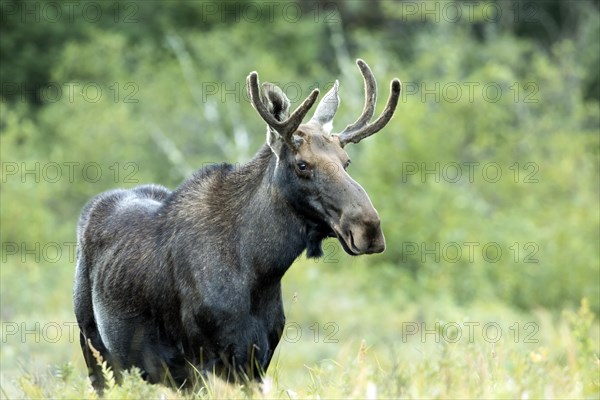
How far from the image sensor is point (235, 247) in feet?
25.4

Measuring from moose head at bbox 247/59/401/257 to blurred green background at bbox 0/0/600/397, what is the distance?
2.70 m

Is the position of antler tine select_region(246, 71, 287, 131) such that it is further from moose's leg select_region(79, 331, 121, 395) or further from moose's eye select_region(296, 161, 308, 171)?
moose's leg select_region(79, 331, 121, 395)

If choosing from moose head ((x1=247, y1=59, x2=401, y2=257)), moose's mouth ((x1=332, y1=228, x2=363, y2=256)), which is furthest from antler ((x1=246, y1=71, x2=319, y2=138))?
moose's mouth ((x1=332, y1=228, x2=363, y2=256))

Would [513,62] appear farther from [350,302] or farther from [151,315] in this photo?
[151,315]

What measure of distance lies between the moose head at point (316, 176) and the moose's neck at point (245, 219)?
106 millimetres

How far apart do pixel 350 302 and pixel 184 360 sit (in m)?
15.5

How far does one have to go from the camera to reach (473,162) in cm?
2944

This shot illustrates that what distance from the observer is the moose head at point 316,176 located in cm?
718

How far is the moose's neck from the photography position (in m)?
7.67
